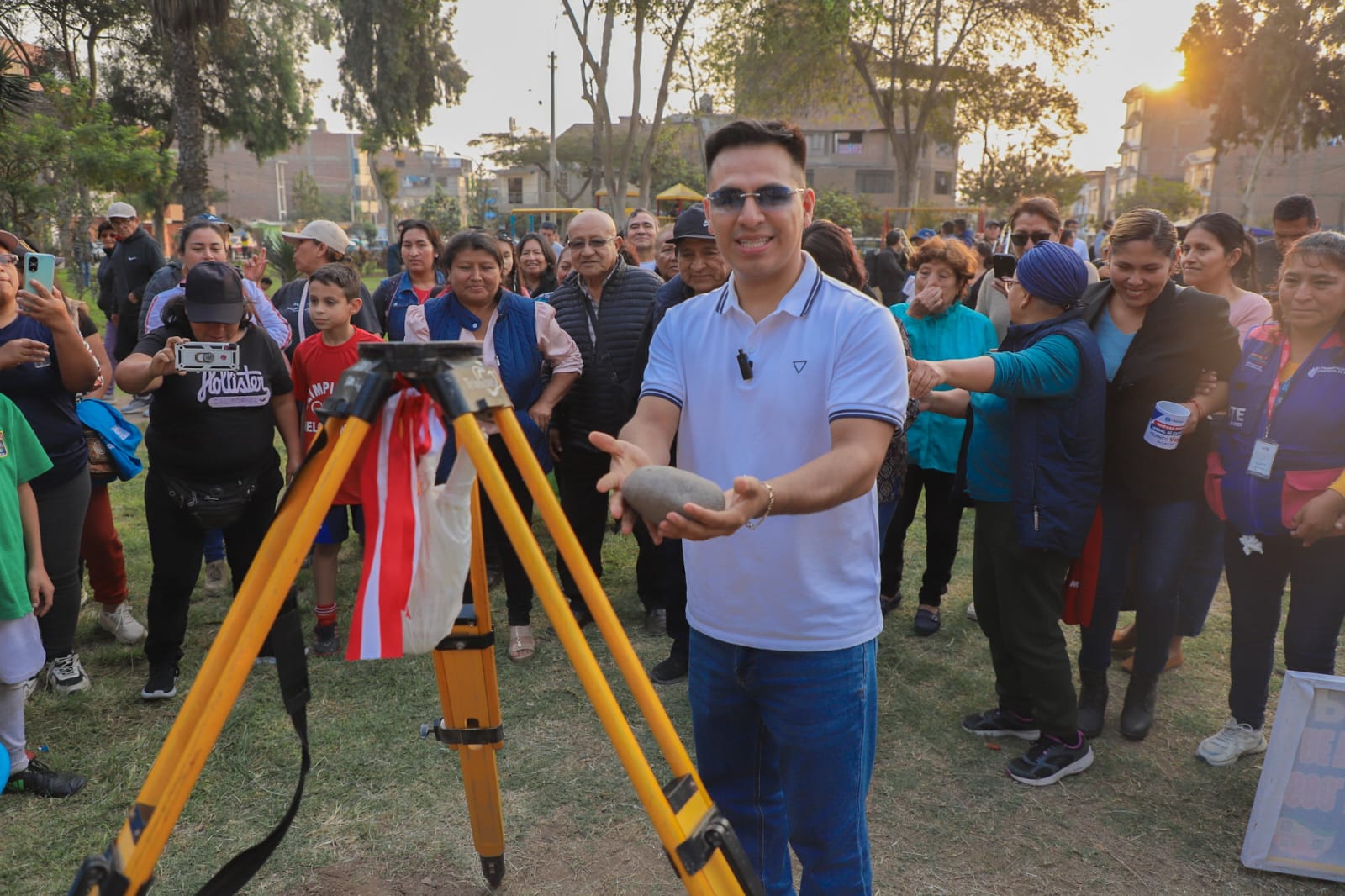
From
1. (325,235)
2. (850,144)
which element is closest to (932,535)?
(325,235)

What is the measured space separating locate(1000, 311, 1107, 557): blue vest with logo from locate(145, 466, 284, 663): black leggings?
10.5 ft

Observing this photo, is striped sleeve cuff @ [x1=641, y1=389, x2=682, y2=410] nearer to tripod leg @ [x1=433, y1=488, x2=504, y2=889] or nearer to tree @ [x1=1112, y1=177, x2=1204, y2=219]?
tripod leg @ [x1=433, y1=488, x2=504, y2=889]

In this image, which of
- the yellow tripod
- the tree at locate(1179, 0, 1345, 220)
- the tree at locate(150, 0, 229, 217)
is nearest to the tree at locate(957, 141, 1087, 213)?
the tree at locate(1179, 0, 1345, 220)

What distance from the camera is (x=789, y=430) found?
1979mm

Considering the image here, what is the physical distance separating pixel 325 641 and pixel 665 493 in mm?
3685

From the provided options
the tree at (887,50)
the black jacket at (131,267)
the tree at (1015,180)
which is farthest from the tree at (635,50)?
the tree at (1015,180)

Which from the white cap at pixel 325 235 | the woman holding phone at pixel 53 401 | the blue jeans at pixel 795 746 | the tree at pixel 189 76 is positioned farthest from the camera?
the tree at pixel 189 76

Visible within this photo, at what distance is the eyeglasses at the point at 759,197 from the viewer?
1958 mm

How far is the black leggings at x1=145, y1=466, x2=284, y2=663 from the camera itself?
160 inches

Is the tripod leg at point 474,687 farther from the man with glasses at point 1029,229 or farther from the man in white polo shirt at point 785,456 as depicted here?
the man with glasses at point 1029,229

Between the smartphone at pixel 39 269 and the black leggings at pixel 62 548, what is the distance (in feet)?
2.88

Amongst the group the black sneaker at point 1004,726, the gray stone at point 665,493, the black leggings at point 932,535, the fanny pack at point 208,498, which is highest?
the gray stone at point 665,493

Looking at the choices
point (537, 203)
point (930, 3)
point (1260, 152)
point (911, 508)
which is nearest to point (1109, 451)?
point (911, 508)

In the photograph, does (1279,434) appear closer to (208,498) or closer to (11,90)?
(208,498)
